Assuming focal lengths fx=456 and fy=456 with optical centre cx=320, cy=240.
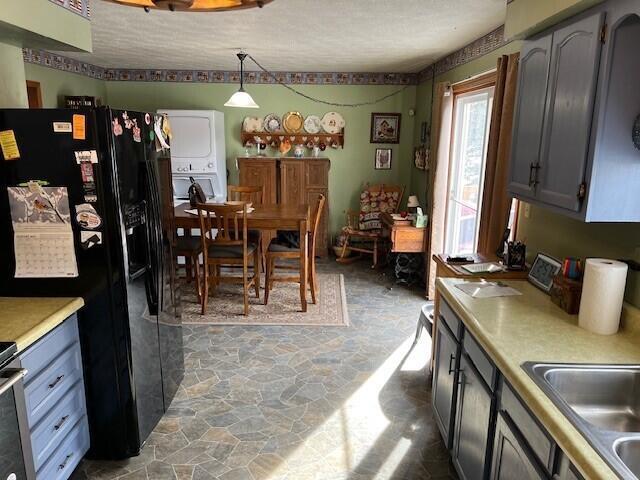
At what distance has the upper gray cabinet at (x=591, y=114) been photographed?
59.3 inches

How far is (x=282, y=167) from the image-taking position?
5.72 m

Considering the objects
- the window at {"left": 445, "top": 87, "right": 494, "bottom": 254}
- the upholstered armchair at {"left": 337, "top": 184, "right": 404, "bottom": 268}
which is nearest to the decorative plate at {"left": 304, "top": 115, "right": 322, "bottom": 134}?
the upholstered armchair at {"left": 337, "top": 184, "right": 404, "bottom": 268}

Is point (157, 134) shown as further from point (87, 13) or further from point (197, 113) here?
point (197, 113)

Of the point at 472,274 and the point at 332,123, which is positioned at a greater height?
the point at 332,123

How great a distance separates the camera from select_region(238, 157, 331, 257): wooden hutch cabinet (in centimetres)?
574

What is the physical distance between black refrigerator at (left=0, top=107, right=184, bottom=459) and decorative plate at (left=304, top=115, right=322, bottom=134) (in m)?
3.69

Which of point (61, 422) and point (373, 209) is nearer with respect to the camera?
point (61, 422)

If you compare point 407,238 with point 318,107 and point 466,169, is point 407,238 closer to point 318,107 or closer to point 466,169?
point 466,169

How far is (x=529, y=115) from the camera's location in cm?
205

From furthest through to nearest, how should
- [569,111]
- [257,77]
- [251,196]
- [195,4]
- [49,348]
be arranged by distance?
[257,77] → [251,196] → [49,348] → [569,111] → [195,4]

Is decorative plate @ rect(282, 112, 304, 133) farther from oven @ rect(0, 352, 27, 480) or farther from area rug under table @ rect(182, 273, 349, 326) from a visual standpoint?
oven @ rect(0, 352, 27, 480)

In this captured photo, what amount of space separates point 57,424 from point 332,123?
4885mm

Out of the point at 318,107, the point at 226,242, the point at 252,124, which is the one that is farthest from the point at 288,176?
the point at 226,242

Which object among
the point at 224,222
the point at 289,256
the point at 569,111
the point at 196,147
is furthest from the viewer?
the point at 196,147
